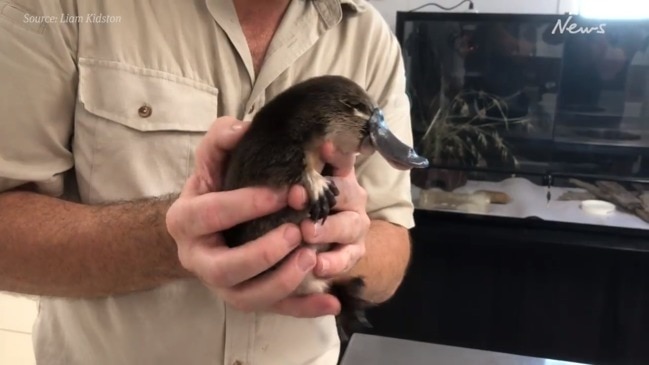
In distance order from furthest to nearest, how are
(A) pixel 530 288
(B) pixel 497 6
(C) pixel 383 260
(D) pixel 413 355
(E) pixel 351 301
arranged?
(B) pixel 497 6 → (A) pixel 530 288 → (D) pixel 413 355 → (C) pixel 383 260 → (E) pixel 351 301

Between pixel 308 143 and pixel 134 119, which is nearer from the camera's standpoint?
pixel 308 143

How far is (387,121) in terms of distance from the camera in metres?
0.99

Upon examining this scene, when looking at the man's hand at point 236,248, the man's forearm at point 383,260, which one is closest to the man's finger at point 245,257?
the man's hand at point 236,248

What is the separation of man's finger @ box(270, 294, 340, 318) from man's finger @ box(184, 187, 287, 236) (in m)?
0.11

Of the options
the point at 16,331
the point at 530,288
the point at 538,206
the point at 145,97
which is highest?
the point at 145,97

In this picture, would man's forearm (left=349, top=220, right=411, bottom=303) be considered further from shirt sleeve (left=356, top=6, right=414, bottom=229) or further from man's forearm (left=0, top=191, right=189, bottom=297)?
man's forearm (left=0, top=191, right=189, bottom=297)

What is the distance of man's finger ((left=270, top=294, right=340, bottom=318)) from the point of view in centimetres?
68

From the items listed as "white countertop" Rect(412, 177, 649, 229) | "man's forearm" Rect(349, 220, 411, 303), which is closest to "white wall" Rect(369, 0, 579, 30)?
"white countertop" Rect(412, 177, 649, 229)

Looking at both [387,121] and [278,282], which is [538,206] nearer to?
[387,121]

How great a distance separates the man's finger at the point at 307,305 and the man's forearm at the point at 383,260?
142 mm

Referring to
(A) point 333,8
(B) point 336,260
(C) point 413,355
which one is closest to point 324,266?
(B) point 336,260

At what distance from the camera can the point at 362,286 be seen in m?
0.80

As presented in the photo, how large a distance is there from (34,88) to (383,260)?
48 centimetres

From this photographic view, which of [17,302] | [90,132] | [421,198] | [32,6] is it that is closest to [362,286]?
[90,132]
